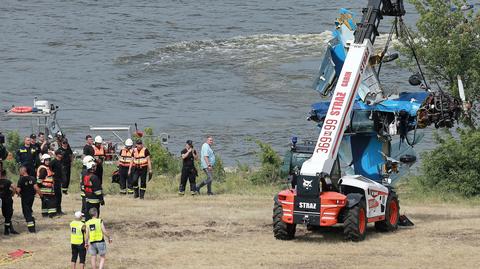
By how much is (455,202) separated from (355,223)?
8023mm

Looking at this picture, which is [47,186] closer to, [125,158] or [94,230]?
[125,158]

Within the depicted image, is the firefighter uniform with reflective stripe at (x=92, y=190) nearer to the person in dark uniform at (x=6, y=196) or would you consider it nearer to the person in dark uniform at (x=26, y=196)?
the person in dark uniform at (x=26, y=196)

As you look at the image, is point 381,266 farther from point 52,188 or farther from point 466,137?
point 466,137

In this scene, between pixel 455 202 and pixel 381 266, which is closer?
pixel 381 266

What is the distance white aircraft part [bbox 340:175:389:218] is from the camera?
22406 millimetres

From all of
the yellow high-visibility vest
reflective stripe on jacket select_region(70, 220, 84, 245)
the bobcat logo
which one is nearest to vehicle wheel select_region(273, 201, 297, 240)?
the bobcat logo

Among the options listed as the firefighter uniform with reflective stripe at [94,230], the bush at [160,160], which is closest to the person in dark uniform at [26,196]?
the firefighter uniform with reflective stripe at [94,230]

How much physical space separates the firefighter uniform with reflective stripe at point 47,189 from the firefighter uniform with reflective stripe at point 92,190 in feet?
6.27

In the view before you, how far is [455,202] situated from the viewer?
95.2ft

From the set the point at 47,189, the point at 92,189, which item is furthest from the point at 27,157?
the point at 92,189

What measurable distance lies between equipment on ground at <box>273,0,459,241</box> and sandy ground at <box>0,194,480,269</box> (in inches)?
23.2

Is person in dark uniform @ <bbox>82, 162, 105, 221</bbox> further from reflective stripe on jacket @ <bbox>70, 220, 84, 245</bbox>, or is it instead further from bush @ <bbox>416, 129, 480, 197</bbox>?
bush @ <bbox>416, 129, 480, 197</bbox>

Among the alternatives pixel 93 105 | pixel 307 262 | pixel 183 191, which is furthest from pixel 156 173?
pixel 93 105

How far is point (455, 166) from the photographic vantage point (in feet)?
100
